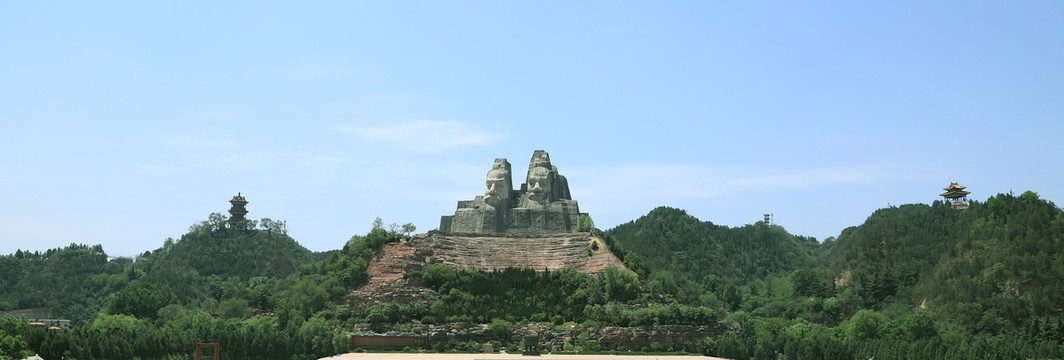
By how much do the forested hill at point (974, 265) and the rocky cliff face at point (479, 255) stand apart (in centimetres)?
1851

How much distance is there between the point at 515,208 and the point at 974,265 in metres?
25.9

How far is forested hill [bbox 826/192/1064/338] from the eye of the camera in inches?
2156

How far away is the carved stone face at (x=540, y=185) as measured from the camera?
2542 inches

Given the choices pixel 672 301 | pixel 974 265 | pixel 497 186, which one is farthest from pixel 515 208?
pixel 974 265

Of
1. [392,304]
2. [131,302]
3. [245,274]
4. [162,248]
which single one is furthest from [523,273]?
[162,248]

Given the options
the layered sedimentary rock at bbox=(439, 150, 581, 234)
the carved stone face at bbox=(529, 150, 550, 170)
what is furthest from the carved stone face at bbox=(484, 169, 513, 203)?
the carved stone face at bbox=(529, 150, 550, 170)

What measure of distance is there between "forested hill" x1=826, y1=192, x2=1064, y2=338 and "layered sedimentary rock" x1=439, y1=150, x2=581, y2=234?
20.7 meters

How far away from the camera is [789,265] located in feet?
338

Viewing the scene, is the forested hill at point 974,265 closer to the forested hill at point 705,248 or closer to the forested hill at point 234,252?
the forested hill at point 705,248

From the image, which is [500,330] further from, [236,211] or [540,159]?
[236,211]

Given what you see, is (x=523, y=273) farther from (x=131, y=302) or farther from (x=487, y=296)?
(x=131, y=302)

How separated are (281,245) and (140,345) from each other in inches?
2869

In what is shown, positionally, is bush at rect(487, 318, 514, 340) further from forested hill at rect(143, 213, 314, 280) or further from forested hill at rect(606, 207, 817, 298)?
forested hill at rect(143, 213, 314, 280)

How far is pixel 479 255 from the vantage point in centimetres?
5947
